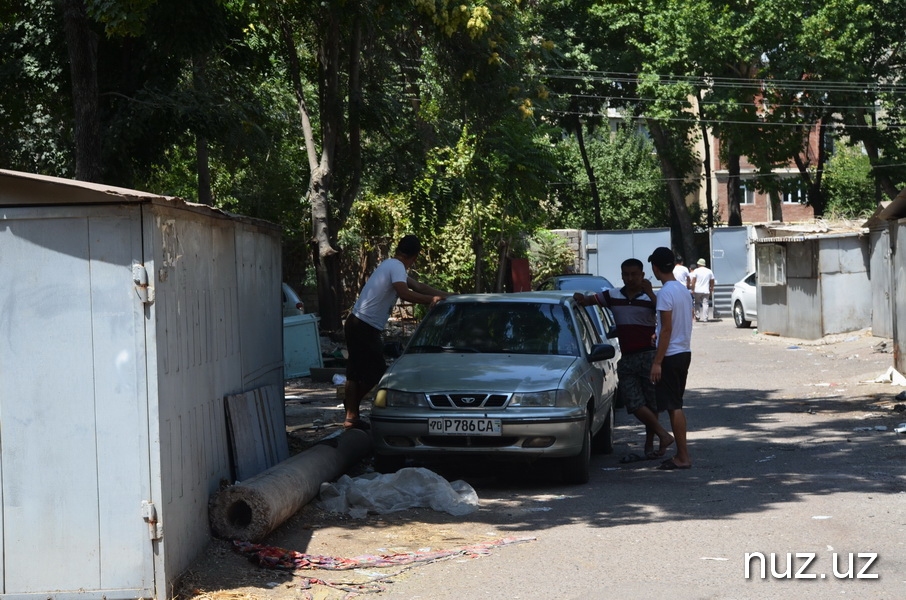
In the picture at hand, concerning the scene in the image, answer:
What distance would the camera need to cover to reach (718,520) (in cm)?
757

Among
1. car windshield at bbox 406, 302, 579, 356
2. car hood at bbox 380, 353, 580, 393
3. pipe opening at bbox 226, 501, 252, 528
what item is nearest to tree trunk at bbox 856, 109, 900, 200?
car windshield at bbox 406, 302, 579, 356

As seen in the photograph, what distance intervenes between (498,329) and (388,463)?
64.5 inches

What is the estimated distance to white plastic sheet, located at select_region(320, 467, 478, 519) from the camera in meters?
8.03

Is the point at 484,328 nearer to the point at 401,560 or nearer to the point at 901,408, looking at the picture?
the point at 401,560

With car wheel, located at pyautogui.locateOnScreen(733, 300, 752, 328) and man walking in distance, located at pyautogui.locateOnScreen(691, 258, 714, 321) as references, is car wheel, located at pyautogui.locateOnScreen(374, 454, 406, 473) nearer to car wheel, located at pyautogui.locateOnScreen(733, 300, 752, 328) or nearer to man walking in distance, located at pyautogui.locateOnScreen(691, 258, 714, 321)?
car wheel, located at pyautogui.locateOnScreen(733, 300, 752, 328)

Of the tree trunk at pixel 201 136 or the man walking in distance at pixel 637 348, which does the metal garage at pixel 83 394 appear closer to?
the man walking in distance at pixel 637 348

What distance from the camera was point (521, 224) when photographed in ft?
98.8

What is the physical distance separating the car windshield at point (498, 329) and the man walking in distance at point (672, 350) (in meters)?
0.78

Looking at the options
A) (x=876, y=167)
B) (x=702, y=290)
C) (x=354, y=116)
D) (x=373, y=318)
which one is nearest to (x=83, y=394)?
(x=373, y=318)

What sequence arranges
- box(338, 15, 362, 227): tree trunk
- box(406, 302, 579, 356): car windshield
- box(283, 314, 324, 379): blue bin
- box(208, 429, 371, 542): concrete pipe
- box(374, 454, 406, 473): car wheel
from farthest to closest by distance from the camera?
box(338, 15, 362, 227): tree trunk < box(283, 314, 324, 379): blue bin < box(406, 302, 579, 356): car windshield < box(374, 454, 406, 473): car wheel < box(208, 429, 371, 542): concrete pipe

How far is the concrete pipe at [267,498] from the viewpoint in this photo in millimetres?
6699

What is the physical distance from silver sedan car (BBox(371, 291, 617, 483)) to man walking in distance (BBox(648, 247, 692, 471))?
19.7 inches

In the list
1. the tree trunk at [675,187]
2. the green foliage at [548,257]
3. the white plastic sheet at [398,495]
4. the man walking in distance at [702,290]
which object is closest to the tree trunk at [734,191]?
the tree trunk at [675,187]

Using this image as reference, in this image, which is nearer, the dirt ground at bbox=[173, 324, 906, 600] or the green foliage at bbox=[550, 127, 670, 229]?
the dirt ground at bbox=[173, 324, 906, 600]
